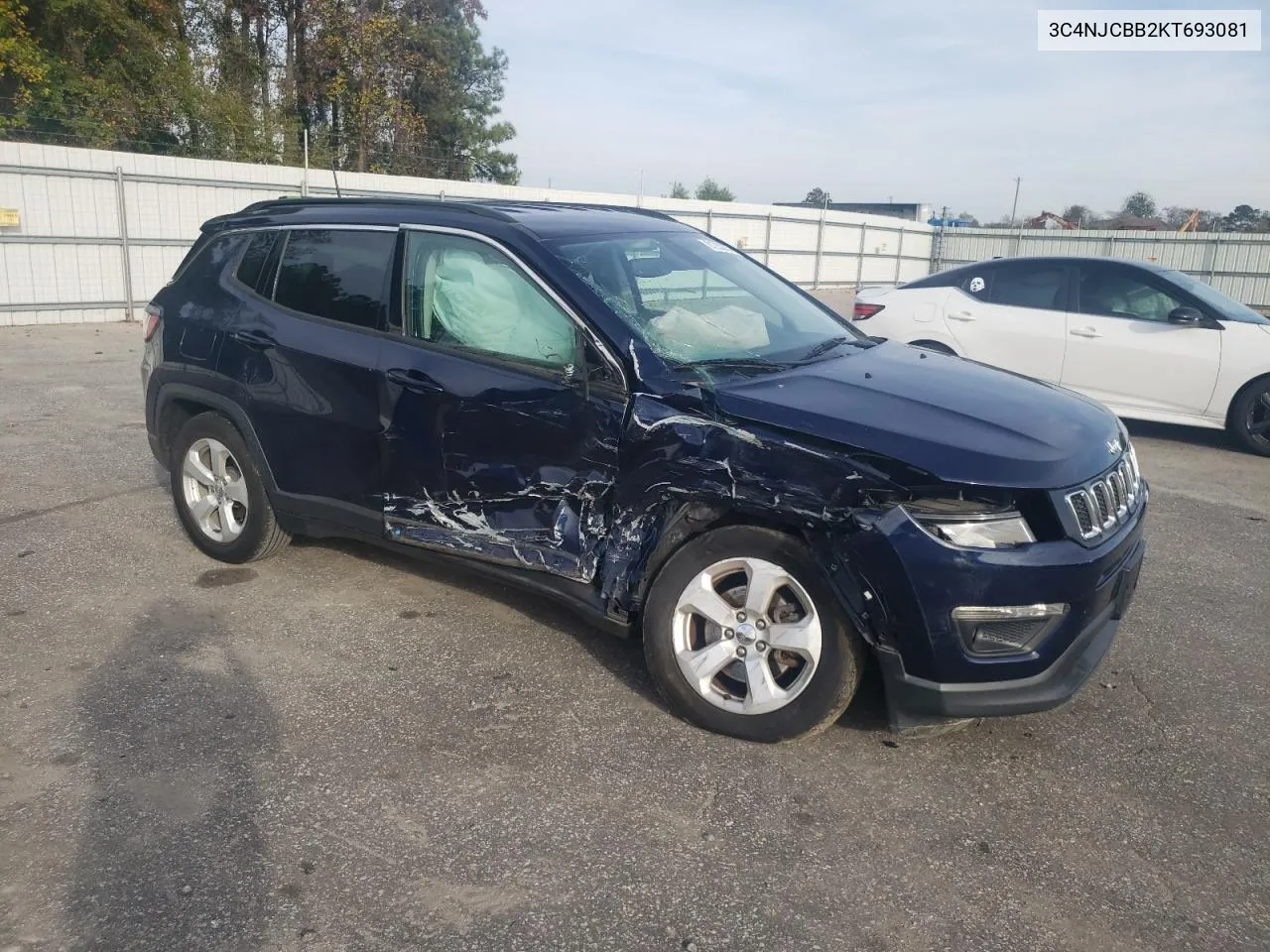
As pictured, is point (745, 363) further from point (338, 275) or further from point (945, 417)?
point (338, 275)

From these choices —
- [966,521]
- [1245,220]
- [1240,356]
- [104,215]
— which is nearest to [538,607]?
[966,521]

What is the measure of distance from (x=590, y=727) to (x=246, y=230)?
10.00 ft

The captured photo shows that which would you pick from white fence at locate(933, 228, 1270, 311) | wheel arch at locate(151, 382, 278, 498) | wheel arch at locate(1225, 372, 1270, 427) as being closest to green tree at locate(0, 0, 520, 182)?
white fence at locate(933, 228, 1270, 311)

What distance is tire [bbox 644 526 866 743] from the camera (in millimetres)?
3223

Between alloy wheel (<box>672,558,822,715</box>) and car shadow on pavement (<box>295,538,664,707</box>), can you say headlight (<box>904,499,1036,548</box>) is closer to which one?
alloy wheel (<box>672,558,822,715</box>)

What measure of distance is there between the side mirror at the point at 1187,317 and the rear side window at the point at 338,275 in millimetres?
6605

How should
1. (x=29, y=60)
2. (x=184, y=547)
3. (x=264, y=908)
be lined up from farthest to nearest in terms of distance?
(x=29, y=60), (x=184, y=547), (x=264, y=908)

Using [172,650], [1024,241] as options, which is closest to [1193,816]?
[172,650]

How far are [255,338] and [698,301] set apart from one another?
6.81 ft

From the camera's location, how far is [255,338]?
471 centimetres

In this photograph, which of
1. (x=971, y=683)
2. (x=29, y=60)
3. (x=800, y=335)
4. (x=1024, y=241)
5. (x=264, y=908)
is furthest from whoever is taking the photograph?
(x=1024, y=241)

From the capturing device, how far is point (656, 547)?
3.51 m

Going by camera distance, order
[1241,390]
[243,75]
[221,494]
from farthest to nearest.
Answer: [243,75]
[1241,390]
[221,494]

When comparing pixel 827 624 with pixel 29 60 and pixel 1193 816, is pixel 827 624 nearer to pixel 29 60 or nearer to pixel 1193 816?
pixel 1193 816
